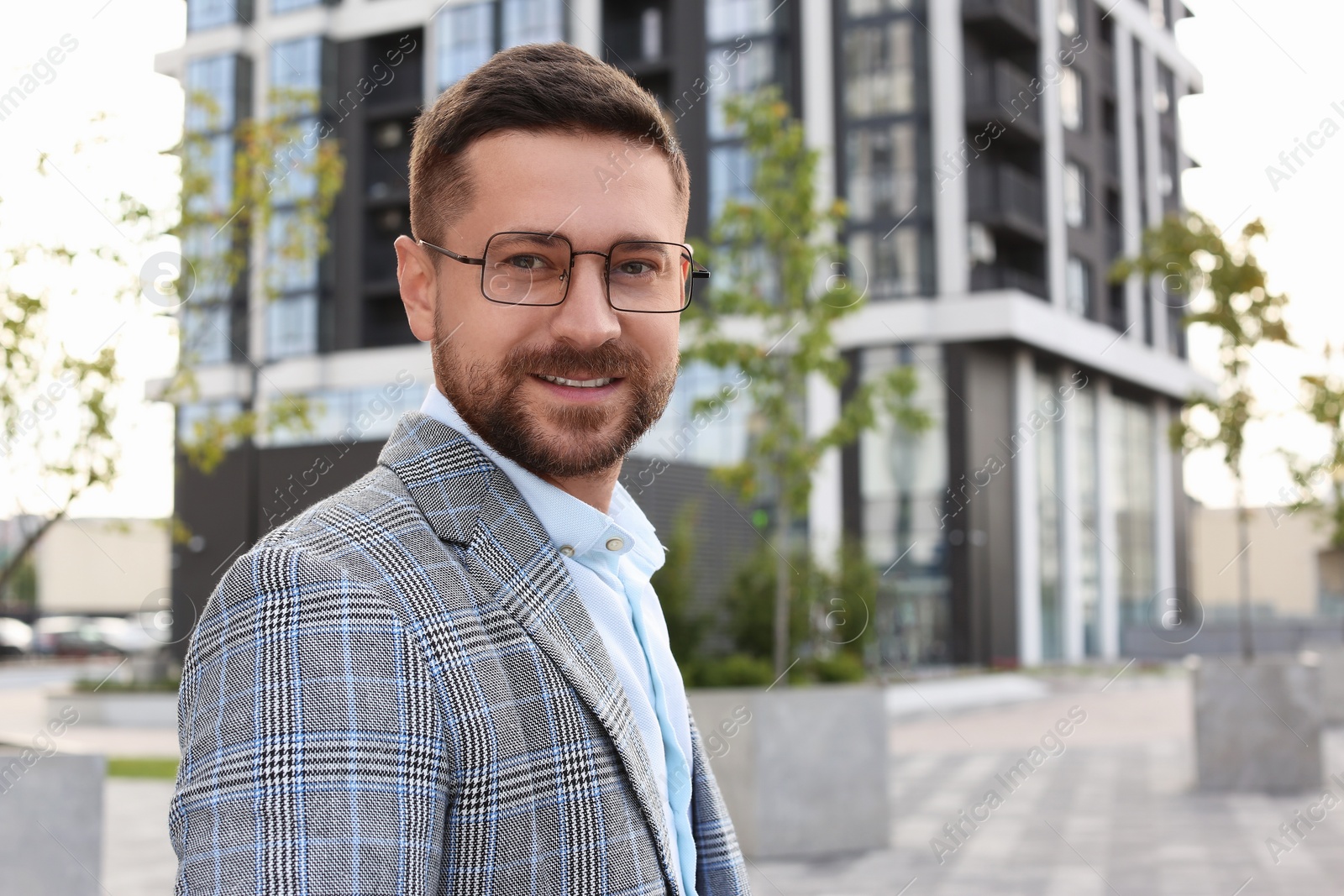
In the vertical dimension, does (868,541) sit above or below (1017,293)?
below

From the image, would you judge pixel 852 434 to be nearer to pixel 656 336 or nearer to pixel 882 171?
pixel 656 336

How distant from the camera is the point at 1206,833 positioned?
9836mm

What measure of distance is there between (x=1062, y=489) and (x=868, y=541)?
730 cm

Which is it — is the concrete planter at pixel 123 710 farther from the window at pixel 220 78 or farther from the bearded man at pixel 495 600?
the window at pixel 220 78

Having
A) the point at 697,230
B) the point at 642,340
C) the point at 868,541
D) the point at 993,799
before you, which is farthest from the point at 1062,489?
the point at 642,340

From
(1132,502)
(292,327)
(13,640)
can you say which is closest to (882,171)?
(1132,502)

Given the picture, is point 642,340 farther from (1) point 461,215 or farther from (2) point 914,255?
(2) point 914,255

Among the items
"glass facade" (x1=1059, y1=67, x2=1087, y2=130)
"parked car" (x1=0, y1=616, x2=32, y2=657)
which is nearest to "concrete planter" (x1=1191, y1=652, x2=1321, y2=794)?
"glass facade" (x1=1059, y1=67, x2=1087, y2=130)

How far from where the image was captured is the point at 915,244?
125ft

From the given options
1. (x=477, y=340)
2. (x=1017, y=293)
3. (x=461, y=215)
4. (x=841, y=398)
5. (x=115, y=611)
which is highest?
(x=1017, y=293)

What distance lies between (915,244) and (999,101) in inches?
185

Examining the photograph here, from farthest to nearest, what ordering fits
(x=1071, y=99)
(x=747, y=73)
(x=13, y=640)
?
1. (x=13, y=640)
2. (x=1071, y=99)
3. (x=747, y=73)

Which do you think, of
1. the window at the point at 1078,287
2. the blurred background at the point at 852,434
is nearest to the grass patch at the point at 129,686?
the blurred background at the point at 852,434

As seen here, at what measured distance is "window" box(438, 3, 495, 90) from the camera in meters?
41.2
